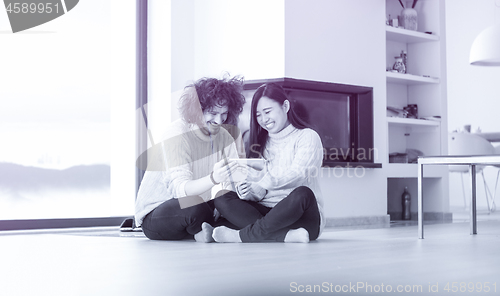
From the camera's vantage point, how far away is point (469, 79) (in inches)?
306

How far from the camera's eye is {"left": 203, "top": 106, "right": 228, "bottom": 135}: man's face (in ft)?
8.99

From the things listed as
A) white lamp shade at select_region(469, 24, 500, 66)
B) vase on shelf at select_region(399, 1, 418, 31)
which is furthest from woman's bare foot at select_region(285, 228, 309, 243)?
white lamp shade at select_region(469, 24, 500, 66)

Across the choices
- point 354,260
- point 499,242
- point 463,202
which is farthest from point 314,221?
point 463,202

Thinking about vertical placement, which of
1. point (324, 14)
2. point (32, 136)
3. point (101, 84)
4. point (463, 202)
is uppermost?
point (324, 14)

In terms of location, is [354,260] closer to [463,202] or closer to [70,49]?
[70,49]

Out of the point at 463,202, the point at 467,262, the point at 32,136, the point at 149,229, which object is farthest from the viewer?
the point at 463,202

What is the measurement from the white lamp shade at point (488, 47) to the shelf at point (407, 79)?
1.31ft

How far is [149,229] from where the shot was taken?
288 centimetres

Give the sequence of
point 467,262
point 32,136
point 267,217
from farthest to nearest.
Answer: point 32,136 < point 267,217 < point 467,262

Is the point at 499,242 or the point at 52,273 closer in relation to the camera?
the point at 52,273

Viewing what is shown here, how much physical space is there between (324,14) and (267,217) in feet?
7.81

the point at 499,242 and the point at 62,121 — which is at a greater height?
the point at 62,121

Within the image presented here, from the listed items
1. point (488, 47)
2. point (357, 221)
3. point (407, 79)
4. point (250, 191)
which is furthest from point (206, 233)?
point (488, 47)

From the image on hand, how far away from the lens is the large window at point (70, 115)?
165 inches
